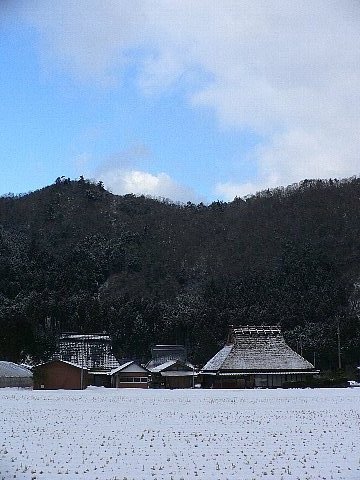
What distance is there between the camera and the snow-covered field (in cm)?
1176

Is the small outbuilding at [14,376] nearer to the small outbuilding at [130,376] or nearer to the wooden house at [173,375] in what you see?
the small outbuilding at [130,376]

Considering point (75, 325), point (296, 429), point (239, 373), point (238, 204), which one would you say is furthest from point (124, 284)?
point (296, 429)

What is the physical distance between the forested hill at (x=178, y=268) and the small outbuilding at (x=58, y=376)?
57.1 ft

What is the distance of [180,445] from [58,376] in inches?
1650

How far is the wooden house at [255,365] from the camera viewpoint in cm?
5525

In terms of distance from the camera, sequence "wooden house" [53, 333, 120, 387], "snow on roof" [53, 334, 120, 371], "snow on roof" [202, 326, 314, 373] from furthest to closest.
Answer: "snow on roof" [53, 334, 120, 371] < "wooden house" [53, 333, 120, 387] < "snow on roof" [202, 326, 314, 373]

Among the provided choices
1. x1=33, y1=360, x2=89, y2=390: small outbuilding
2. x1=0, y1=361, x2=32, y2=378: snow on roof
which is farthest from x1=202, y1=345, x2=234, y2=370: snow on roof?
x1=0, y1=361, x2=32, y2=378: snow on roof

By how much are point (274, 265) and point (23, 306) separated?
120 feet

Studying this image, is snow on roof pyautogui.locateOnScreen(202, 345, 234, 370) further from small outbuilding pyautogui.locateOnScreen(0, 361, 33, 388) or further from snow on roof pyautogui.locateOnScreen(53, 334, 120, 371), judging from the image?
small outbuilding pyautogui.locateOnScreen(0, 361, 33, 388)

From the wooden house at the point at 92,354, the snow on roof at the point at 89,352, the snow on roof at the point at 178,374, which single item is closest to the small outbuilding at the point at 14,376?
the wooden house at the point at 92,354

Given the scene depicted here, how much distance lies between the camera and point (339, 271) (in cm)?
9394

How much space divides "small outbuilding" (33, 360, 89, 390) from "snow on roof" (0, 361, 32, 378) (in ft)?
7.83

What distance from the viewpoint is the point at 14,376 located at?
5597 centimetres

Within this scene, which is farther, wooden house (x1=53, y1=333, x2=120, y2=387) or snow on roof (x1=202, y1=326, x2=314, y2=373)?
wooden house (x1=53, y1=333, x2=120, y2=387)
